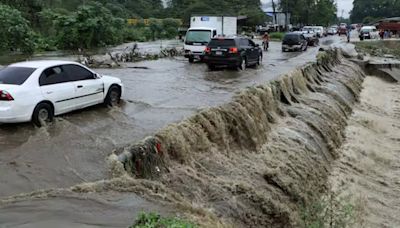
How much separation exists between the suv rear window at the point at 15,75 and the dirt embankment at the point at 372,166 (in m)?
7.80

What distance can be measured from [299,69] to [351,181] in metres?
12.5

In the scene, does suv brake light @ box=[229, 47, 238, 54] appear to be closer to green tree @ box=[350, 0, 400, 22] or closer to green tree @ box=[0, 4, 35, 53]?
green tree @ box=[0, 4, 35, 53]

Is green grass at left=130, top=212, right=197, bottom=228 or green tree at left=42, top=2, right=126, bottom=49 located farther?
green tree at left=42, top=2, right=126, bottom=49

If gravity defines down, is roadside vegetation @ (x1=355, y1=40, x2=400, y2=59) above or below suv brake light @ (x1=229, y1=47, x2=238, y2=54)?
below

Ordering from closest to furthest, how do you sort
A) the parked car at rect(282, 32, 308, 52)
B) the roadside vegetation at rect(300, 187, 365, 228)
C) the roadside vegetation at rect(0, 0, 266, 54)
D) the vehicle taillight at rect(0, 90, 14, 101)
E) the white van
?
the roadside vegetation at rect(300, 187, 365, 228)
the vehicle taillight at rect(0, 90, 14, 101)
the roadside vegetation at rect(0, 0, 266, 54)
the white van
the parked car at rect(282, 32, 308, 52)

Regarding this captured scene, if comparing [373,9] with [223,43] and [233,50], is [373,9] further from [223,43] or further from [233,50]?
[233,50]

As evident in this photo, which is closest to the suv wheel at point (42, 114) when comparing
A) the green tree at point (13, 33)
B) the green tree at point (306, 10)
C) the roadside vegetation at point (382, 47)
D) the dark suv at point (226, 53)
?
the dark suv at point (226, 53)

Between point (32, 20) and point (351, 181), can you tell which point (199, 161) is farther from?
point (32, 20)

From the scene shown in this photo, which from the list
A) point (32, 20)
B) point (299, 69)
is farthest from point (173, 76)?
point (32, 20)

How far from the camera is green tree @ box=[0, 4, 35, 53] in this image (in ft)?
93.0

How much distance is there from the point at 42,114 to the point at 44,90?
1.82 ft

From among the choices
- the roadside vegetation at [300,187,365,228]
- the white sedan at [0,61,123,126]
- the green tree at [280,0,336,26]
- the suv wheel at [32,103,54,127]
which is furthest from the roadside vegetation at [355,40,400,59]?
the suv wheel at [32,103,54,127]

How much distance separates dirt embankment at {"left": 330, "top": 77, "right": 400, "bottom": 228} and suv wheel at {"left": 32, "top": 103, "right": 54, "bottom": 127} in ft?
23.4

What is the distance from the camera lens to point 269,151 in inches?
535
